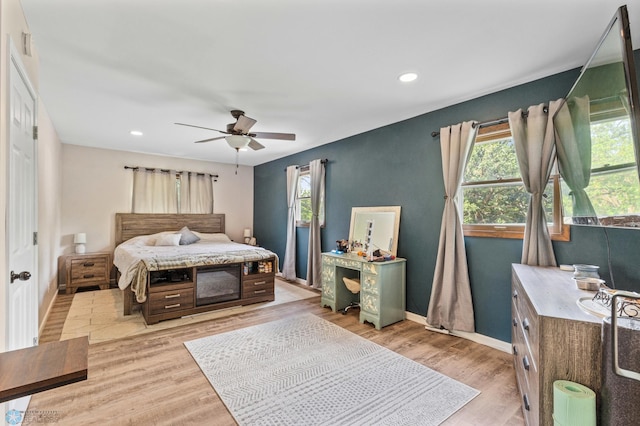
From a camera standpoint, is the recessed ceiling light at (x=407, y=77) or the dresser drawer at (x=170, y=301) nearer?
the recessed ceiling light at (x=407, y=77)

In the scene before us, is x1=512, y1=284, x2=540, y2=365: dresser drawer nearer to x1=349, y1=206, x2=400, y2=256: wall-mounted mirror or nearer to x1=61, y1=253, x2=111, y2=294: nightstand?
x1=349, y1=206, x2=400, y2=256: wall-mounted mirror

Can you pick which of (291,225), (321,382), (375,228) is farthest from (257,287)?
(321,382)

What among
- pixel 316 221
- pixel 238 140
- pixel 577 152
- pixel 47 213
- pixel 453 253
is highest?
pixel 238 140

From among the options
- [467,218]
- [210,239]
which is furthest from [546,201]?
[210,239]

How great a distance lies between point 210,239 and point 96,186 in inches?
88.5

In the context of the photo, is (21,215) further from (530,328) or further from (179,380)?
(530,328)

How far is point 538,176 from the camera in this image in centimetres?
255

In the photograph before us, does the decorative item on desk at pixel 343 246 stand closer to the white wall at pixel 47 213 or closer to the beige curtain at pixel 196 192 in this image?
the white wall at pixel 47 213

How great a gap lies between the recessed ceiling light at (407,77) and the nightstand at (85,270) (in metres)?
5.53

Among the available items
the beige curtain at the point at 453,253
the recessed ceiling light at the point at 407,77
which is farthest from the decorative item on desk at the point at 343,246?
the recessed ceiling light at the point at 407,77

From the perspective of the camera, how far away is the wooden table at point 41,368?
1.00 m

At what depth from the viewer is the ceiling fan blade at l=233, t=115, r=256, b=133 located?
3133 millimetres

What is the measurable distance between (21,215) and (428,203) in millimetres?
3618

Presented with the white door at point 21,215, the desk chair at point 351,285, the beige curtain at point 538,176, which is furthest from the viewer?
the desk chair at point 351,285
